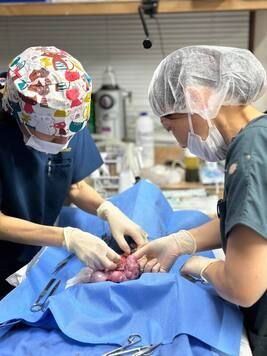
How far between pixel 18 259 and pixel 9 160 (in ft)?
1.05

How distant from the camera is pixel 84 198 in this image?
1.56 m

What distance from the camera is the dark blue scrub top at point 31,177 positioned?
1317mm

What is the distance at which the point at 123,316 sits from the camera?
999mm

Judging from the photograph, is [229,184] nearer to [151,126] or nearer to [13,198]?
[13,198]

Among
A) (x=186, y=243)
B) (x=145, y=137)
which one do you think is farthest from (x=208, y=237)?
(x=145, y=137)

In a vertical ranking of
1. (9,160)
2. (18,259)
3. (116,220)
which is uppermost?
(9,160)

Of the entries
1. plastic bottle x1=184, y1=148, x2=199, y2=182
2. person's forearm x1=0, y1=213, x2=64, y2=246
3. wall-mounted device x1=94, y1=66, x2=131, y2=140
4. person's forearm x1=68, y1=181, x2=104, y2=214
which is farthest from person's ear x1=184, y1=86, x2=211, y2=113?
wall-mounted device x1=94, y1=66, x2=131, y2=140

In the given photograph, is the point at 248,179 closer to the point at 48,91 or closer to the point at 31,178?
the point at 48,91

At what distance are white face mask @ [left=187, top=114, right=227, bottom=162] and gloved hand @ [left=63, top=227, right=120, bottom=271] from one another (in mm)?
341

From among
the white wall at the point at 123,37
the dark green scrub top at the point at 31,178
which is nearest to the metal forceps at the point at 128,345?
the dark green scrub top at the point at 31,178

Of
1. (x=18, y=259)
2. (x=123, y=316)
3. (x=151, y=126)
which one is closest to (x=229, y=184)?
(x=123, y=316)

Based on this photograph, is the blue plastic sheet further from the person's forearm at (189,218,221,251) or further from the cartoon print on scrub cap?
the cartoon print on scrub cap

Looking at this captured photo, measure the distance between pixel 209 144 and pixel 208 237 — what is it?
292 mm

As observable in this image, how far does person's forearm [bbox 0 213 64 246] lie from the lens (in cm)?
125
